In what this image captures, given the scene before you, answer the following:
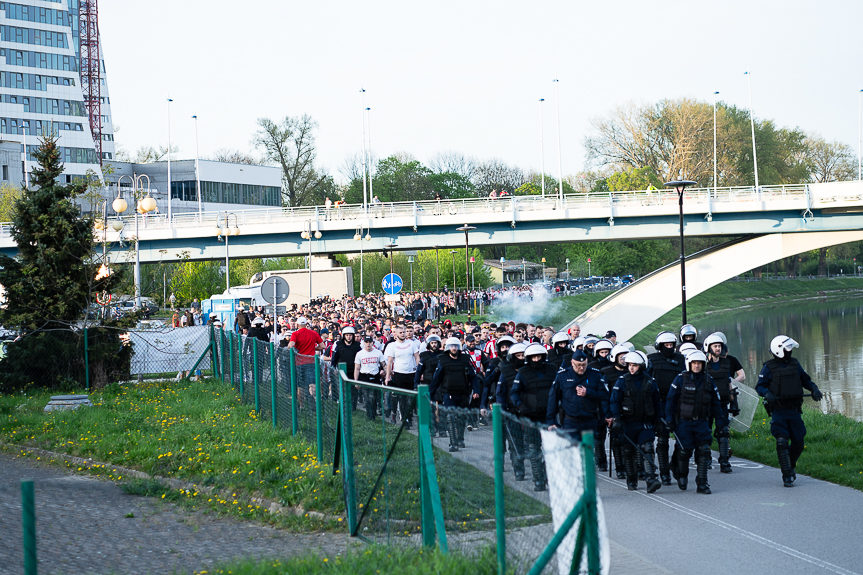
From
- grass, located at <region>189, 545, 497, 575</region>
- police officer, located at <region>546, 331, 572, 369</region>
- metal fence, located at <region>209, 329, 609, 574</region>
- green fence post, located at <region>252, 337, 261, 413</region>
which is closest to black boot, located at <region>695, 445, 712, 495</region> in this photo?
police officer, located at <region>546, 331, 572, 369</region>

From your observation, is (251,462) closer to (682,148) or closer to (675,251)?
(682,148)

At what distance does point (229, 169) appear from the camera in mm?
94938

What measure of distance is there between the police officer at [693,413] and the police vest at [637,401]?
30 cm

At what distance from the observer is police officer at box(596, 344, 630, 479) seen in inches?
411

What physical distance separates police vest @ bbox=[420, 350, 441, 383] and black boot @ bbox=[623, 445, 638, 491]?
376 centimetres

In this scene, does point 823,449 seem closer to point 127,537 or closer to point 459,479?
point 459,479

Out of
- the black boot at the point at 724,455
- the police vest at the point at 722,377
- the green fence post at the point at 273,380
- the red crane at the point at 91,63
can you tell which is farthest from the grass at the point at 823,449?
the red crane at the point at 91,63

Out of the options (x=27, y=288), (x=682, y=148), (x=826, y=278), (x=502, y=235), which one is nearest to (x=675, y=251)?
(x=682, y=148)

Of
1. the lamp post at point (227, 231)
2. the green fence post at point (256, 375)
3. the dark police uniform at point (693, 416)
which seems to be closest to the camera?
the dark police uniform at point (693, 416)

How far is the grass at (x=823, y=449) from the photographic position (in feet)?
33.6

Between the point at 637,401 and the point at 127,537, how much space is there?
18.2ft

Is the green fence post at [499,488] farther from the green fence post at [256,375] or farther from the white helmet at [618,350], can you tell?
the green fence post at [256,375]

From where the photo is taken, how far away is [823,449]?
39.0ft

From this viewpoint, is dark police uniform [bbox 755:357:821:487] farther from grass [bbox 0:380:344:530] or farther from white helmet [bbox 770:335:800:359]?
grass [bbox 0:380:344:530]
